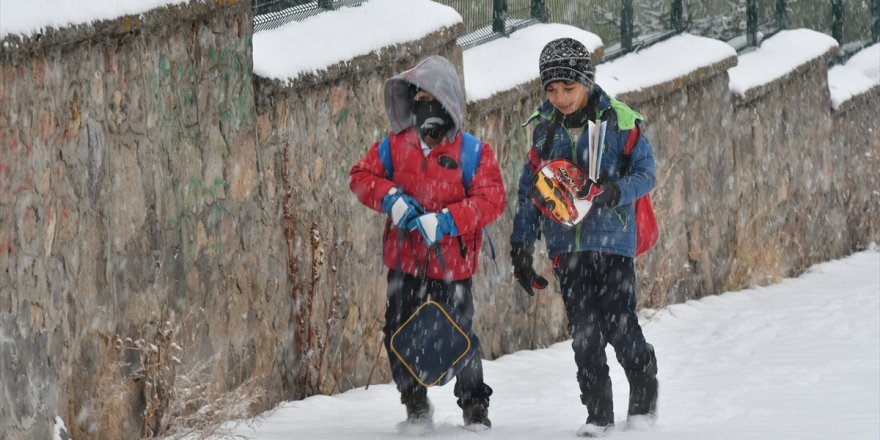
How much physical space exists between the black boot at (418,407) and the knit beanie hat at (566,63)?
46.5 inches

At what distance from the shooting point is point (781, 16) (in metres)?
12.4

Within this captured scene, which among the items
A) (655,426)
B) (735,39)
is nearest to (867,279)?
(735,39)

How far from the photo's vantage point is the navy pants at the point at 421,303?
499 centimetres

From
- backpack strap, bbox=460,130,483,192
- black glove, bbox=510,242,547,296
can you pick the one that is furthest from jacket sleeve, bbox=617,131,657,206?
backpack strap, bbox=460,130,483,192

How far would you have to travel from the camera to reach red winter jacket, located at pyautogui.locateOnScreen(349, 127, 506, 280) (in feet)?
16.0

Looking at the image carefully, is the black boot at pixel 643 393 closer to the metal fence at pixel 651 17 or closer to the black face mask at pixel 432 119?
the black face mask at pixel 432 119

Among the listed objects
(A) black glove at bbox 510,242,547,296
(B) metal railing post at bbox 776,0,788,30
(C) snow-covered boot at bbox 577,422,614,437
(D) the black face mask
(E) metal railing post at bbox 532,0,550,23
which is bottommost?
(C) snow-covered boot at bbox 577,422,614,437

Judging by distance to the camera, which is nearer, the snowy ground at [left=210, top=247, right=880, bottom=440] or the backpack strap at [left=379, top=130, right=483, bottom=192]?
the backpack strap at [left=379, top=130, right=483, bottom=192]

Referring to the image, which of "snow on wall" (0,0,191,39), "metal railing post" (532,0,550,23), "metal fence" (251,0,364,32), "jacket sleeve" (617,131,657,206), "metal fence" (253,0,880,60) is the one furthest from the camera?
"metal railing post" (532,0,550,23)

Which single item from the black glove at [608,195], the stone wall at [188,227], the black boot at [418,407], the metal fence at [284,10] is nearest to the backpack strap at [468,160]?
the black glove at [608,195]

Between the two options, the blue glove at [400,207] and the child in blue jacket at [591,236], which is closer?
the blue glove at [400,207]

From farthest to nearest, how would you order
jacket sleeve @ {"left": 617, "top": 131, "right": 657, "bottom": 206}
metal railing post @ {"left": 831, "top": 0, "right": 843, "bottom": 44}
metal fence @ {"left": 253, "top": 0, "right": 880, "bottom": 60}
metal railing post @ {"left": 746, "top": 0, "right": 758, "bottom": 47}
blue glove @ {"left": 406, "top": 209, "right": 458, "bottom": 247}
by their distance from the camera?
metal railing post @ {"left": 831, "top": 0, "right": 843, "bottom": 44}, metal railing post @ {"left": 746, "top": 0, "right": 758, "bottom": 47}, metal fence @ {"left": 253, "top": 0, "right": 880, "bottom": 60}, jacket sleeve @ {"left": 617, "top": 131, "right": 657, "bottom": 206}, blue glove @ {"left": 406, "top": 209, "right": 458, "bottom": 247}

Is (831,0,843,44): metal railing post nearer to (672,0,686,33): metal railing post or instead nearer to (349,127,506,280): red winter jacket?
(672,0,686,33): metal railing post

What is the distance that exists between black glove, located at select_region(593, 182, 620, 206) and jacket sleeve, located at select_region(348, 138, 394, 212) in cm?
70
